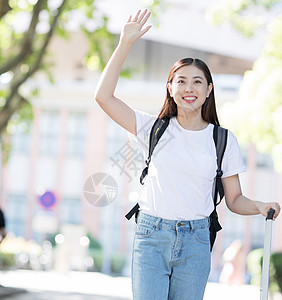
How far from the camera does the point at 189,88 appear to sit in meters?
3.19

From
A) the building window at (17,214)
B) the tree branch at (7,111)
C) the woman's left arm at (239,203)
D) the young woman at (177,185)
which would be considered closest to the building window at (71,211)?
the building window at (17,214)

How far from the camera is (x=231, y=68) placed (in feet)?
100

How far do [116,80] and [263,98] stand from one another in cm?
964

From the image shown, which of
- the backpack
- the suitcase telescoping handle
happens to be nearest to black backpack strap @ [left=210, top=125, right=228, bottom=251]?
the backpack

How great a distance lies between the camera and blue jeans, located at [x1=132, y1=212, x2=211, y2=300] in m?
3.03

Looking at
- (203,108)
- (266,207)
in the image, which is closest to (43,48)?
(203,108)

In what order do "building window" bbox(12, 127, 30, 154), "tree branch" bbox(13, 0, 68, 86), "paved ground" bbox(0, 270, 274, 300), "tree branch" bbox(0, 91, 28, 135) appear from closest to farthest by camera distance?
"tree branch" bbox(13, 0, 68, 86) → "tree branch" bbox(0, 91, 28, 135) → "paved ground" bbox(0, 270, 274, 300) → "building window" bbox(12, 127, 30, 154)

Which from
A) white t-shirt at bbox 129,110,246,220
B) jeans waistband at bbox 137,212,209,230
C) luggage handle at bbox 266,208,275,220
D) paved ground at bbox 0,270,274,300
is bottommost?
paved ground at bbox 0,270,274,300

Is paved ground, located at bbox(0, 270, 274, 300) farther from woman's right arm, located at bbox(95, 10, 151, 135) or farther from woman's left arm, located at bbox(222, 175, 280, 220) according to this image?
woman's right arm, located at bbox(95, 10, 151, 135)

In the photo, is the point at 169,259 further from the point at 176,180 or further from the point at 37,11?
the point at 37,11

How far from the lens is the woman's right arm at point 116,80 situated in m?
3.14

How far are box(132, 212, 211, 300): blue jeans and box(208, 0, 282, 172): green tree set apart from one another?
897 cm

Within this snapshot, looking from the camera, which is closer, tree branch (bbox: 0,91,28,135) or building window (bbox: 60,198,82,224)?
tree branch (bbox: 0,91,28,135)

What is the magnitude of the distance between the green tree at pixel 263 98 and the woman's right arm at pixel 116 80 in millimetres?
8923
